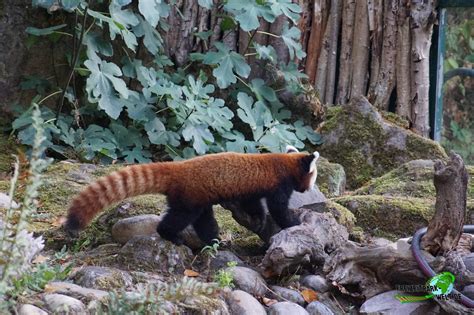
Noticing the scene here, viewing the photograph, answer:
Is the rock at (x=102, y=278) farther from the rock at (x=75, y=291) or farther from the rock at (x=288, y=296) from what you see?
the rock at (x=288, y=296)

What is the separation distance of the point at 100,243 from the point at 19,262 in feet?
7.87

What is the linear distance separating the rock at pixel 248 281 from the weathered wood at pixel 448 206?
2.89 feet

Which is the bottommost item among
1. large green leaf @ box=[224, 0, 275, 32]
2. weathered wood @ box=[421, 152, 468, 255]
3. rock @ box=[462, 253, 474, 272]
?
rock @ box=[462, 253, 474, 272]

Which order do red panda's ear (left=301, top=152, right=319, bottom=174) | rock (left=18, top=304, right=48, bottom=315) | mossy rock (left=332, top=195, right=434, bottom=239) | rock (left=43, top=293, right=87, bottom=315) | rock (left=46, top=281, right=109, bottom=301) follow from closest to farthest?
rock (left=18, top=304, right=48, bottom=315), rock (left=43, top=293, right=87, bottom=315), rock (left=46, top=281, right=109, bottom=301), red panda's ear (left=301, top=152, right=319, bottom=174), mossy rock (left=332, top=195, right=434, bottom=239)

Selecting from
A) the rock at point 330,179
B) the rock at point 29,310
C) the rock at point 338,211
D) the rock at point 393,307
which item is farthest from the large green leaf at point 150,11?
the rock at point 29,310

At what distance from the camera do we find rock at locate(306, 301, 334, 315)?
155 inches

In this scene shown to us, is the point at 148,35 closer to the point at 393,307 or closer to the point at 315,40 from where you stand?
the point at 315,40

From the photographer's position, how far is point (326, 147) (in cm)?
726

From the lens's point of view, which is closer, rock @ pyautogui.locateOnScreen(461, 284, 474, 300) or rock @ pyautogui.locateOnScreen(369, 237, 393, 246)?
rock @ pyautogui.locateOnScreen(461, 284, 474, 300)

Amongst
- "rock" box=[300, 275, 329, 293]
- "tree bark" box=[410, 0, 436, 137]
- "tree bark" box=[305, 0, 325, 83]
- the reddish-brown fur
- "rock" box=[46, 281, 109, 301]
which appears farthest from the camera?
"tree bark" box=[305, 0, 325, 83]

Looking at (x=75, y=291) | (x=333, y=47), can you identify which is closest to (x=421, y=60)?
(x=333, y=47)

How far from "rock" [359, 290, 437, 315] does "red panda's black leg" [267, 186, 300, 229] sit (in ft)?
2.55

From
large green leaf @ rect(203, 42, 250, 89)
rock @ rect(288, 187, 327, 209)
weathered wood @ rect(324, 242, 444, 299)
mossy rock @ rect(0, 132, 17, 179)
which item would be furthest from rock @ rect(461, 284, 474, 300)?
mossy rock @ rect(0, 132, 17, 179)

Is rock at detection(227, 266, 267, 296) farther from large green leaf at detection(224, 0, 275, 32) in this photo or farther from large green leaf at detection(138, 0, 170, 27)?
large green leaf at detection(224, 0, 275, 32)
